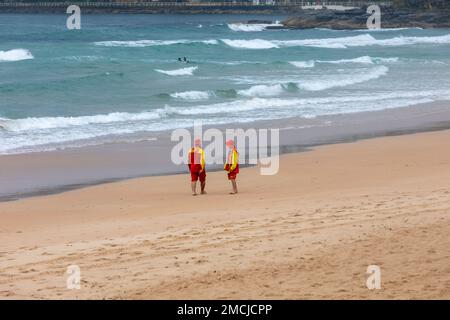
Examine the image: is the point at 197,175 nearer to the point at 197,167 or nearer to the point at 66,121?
the point at 197,167

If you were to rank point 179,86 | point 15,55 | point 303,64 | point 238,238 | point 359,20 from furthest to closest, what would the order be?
point 359,20 → point 15,55 → point 303,64 → point 179,86 → point 238,238

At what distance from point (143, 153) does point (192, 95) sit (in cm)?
1280

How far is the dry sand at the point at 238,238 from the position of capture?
9.38 meters

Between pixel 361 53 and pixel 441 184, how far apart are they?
48.7 metres

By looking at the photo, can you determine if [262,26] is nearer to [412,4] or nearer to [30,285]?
[412,4]

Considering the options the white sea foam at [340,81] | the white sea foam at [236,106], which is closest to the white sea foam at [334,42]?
the white sea foam at [340,81]

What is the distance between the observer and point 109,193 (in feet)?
54.4

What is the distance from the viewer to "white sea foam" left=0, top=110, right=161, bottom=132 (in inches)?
1002

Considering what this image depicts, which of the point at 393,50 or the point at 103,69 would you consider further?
the point at 393,50

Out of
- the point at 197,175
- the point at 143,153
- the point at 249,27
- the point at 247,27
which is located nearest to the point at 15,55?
the point at 143,153

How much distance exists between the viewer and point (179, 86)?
3756cm

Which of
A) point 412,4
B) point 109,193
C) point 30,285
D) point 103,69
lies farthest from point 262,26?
point 30,285

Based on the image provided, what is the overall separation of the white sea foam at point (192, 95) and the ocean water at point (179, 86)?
0.04 meters

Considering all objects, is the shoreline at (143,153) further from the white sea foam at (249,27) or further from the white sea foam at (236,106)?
the white sea foam at (249,27)
